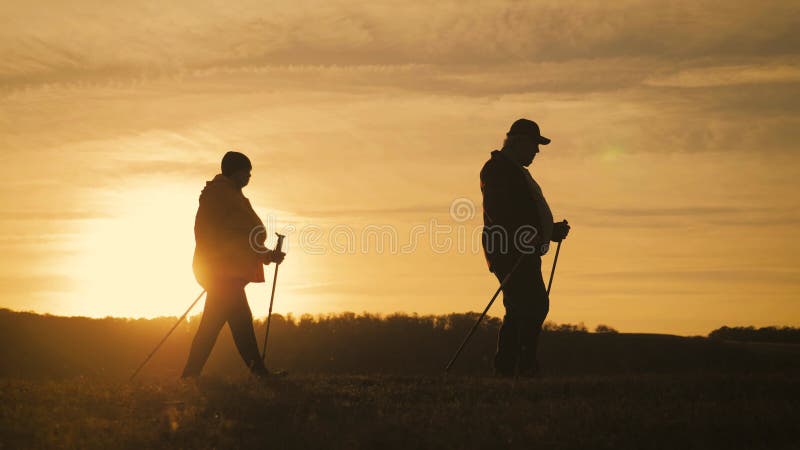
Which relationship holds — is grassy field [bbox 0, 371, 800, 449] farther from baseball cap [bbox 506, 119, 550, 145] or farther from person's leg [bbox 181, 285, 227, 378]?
baseball cap [bbox 506, 119, 550, 145]

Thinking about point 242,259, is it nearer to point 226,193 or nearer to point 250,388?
point 226,193

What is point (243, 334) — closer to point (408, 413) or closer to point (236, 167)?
point (236, 167)

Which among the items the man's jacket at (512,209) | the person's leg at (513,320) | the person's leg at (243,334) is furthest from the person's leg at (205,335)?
the man's jacket at (512,209)

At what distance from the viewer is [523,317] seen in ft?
39.5

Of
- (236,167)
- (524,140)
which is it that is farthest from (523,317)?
(236,167)

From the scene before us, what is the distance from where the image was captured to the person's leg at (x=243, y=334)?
12.0 m

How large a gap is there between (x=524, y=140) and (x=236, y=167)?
384 centimetres

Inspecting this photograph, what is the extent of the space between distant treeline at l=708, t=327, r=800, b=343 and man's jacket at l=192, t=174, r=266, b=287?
14101 mm

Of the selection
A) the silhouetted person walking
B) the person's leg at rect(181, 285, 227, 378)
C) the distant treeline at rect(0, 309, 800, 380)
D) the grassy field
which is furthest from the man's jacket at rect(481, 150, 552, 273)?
the distant treeline at rect(0, 309, 800, 380)

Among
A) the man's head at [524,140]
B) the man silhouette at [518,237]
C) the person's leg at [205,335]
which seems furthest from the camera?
the man's head at [524,140]

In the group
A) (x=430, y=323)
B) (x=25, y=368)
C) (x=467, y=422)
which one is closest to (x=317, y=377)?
(x=467, y=422)

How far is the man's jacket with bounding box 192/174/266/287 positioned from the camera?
39.7 ft

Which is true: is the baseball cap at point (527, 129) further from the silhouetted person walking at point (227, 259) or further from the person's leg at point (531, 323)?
the silhouetted person walking at point (227, 259)

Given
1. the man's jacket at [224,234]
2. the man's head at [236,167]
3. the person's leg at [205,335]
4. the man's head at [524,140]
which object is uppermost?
the man's head at [524,140]
